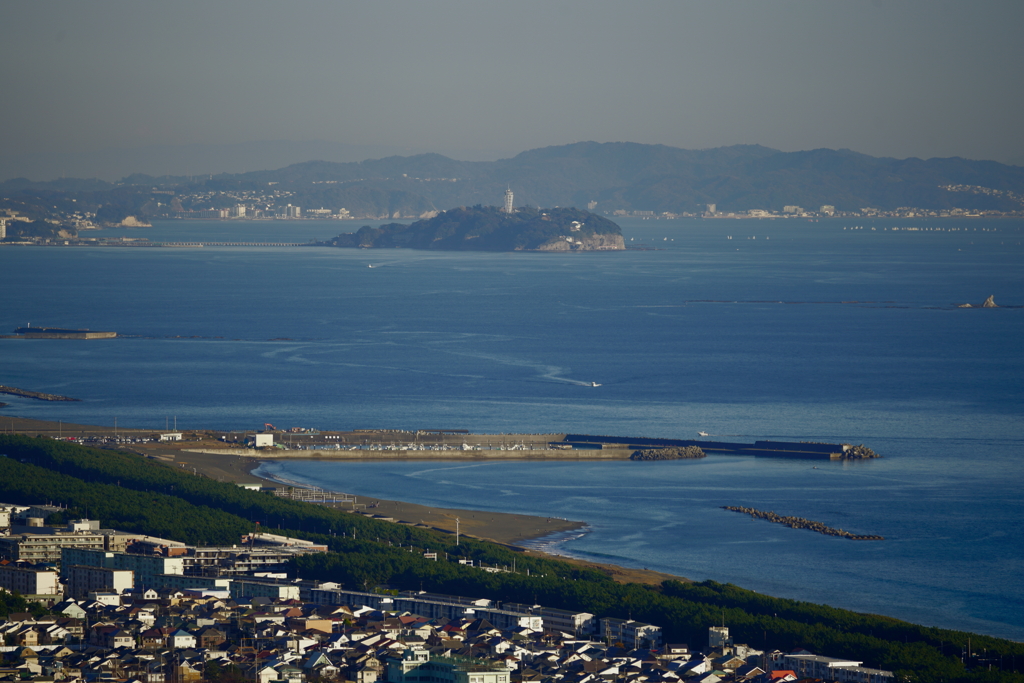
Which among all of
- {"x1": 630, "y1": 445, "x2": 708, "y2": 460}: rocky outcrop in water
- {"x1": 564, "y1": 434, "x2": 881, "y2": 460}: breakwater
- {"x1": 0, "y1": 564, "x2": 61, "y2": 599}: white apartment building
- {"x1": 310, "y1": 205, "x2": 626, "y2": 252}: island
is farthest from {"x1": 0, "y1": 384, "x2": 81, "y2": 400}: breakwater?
{"x1": 310, "y1": 205, "x2": 626, "y2": 252}: island

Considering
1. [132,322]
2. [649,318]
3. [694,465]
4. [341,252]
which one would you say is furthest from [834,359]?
[341,252]

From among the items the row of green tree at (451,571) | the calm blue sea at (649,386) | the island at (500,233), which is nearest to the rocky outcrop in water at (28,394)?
the calm blue sea at (649,386)

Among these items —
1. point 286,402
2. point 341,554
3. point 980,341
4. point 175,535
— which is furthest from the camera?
point 980,341

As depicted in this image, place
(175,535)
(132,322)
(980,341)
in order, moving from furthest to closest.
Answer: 1. (132,322)
2. (980,341)
3. (175,535)

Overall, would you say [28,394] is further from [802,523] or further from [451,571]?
[451,571]

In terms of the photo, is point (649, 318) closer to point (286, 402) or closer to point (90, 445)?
point (286, 402)

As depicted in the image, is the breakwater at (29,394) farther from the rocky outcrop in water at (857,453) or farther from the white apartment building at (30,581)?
the white apartment building at (30,581)

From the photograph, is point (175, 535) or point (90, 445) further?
point (90, 445)
